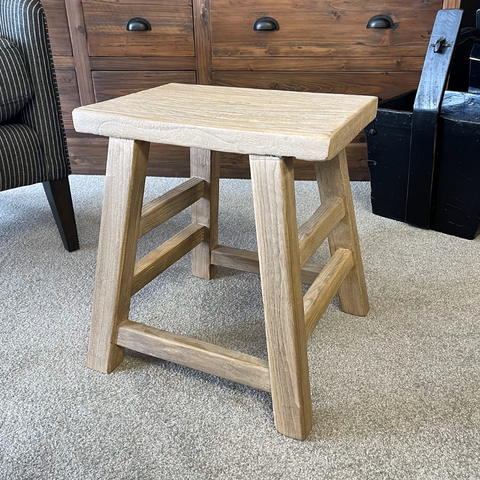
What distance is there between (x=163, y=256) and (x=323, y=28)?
1041 millimetres

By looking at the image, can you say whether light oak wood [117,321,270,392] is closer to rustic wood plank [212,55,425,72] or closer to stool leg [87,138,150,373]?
stool leg [87,138,150,373]

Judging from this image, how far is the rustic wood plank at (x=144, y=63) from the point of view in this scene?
1661mm

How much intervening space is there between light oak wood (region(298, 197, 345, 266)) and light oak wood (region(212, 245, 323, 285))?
185 millimetres

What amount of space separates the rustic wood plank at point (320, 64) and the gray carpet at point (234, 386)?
2.20 ft

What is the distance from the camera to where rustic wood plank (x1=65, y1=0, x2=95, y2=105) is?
5.32 ft

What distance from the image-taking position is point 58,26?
164cm

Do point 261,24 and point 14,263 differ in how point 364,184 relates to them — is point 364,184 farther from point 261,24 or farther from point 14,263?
point 14,263

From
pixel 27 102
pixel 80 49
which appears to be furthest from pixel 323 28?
pixel 27 102

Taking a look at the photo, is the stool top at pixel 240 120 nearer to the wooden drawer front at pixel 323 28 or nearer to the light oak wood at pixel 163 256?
the light oak wood at pixel 163 256

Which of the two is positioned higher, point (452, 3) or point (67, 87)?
point (452, 3)

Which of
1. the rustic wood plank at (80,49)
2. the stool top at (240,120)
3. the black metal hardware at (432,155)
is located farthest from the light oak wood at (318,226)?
the rustic wood plank at (80,49)

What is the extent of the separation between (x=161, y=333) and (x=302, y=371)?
0.85ft

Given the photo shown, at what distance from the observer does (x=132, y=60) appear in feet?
5.47

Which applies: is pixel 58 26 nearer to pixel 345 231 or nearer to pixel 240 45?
pixel 240 45
